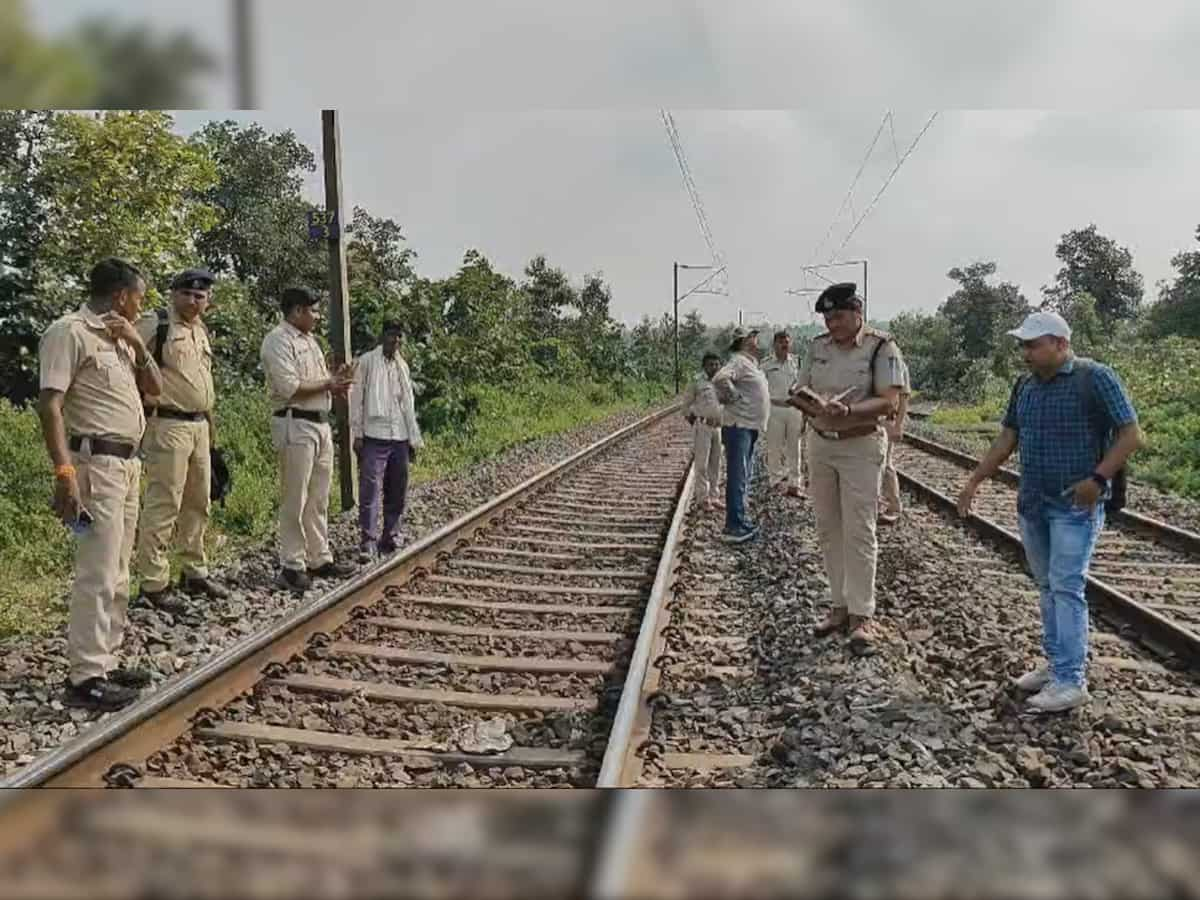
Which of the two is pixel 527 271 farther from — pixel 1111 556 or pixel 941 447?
pixel 1111 556

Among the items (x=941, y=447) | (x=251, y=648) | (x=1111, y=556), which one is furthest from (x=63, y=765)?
(x=941, y=447)

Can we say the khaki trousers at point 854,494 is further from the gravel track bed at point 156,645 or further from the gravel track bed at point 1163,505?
the gravel track bed at point 1163,505

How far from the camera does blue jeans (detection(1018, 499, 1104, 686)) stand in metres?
3.73

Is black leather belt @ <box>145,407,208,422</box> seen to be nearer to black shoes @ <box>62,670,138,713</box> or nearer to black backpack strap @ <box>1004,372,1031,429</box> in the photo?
black shoes @ <box>62,670,138,713</box>

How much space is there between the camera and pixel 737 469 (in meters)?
7.26

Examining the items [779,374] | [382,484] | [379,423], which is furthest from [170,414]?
[779,374]

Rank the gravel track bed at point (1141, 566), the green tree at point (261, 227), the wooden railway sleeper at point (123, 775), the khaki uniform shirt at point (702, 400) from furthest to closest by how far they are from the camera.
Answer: the green tree at point (261, 227)
the khaki uniform shirt at point (702, 400)
the gravel track bed at point (1141, 566)
the wooden railway sleeper at point (123, 775)

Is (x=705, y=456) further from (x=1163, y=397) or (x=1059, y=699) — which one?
(x=1163, y=397)

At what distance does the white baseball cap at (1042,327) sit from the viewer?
11.9 feet

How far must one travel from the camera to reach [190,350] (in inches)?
196

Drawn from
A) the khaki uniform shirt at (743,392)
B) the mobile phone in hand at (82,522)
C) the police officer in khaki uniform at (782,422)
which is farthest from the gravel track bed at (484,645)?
the police officer in khaki uniform at (782,422)

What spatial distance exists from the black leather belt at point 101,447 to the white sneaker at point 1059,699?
3.53 metres

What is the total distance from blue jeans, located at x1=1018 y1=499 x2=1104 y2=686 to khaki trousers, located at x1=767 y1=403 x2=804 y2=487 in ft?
17.2

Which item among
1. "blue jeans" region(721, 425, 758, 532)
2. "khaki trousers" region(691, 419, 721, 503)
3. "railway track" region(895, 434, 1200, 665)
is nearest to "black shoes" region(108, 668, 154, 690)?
"blue jeans" region(721, 425, 758, 532)
